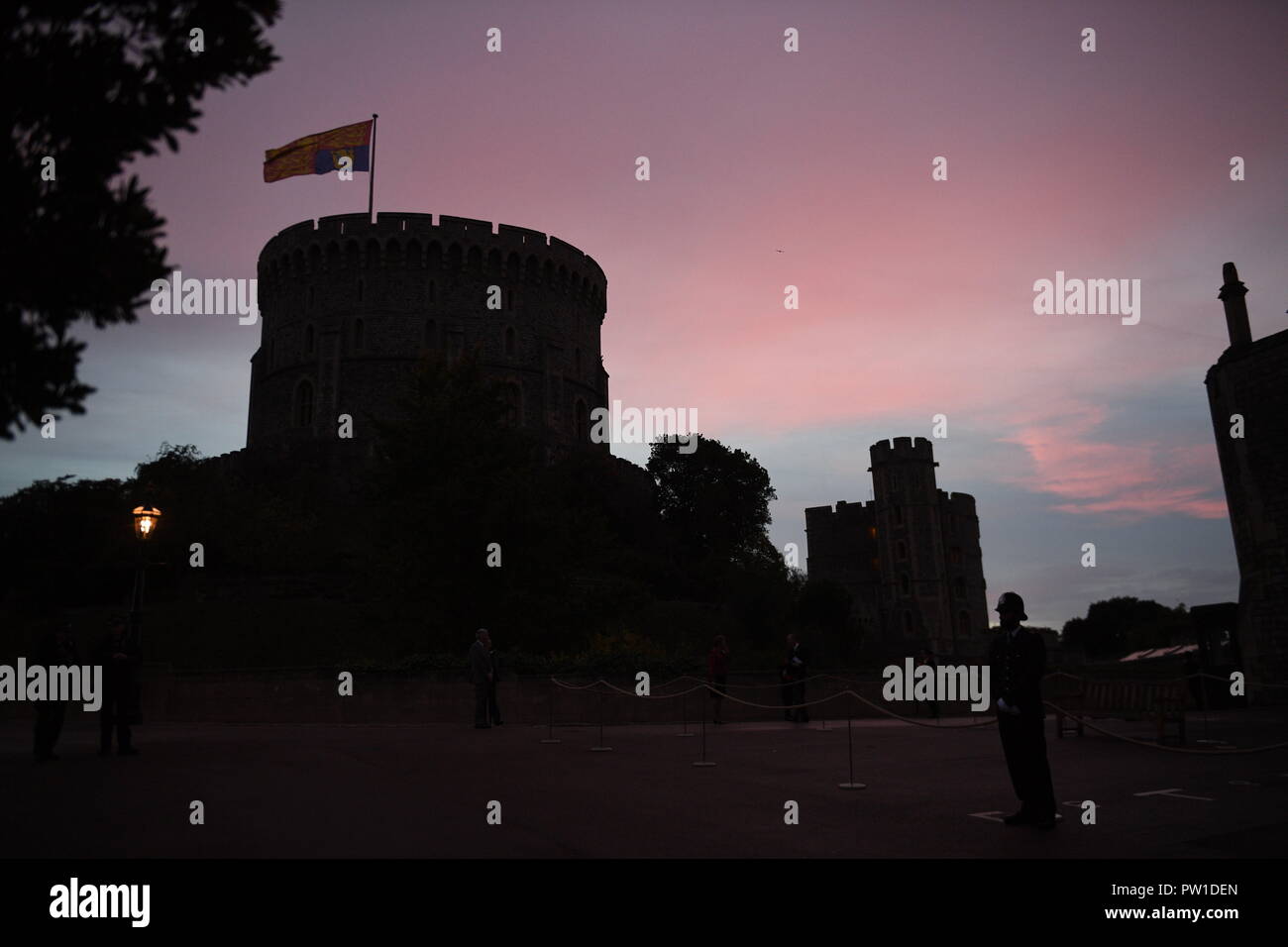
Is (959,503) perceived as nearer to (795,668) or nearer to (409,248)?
(409,248)

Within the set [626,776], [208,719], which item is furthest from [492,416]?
[626,776]

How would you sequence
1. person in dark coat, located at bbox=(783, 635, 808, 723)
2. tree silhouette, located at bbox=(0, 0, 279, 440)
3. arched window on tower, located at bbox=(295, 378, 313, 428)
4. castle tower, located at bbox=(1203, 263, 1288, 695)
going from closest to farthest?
tree silhouette, located at bbox=(0, 0, 279, 440) < person in dark coat, located at bbox=(783, 635, 808, 723) < castle tower, located at bbox=(1203, 263, 1288, 695) < arched window on tower, located at bbox=(295, 378, 313, 428)

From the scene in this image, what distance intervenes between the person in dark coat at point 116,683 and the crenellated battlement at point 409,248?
4557 cm

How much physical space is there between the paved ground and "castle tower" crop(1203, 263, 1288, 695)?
1136 cm

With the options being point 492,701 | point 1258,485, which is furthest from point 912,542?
point 492,701

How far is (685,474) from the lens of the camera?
54.7 metres

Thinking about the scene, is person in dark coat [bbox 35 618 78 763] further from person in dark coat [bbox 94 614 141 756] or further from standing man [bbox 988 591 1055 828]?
standing man [bbox 988 591 1055 828]

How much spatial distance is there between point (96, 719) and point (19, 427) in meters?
18.8

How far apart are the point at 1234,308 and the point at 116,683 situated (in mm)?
28530

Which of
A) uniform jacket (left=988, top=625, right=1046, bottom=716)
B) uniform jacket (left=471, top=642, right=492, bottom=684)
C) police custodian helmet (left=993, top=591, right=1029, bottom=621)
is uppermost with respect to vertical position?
police custodian helmet (left=993, top=591, right=1029, bottom=621)

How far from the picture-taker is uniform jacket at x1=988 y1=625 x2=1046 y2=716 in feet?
23.3

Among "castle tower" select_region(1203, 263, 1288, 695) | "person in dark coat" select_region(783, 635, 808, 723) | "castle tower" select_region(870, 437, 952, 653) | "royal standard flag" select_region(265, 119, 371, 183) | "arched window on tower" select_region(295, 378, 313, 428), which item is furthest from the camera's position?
"castle tower" select_region(870, 437, 952, 653)

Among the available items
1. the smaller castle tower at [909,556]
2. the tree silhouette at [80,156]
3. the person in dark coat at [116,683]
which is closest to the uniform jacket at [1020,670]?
the tree silhouette at [80,156]

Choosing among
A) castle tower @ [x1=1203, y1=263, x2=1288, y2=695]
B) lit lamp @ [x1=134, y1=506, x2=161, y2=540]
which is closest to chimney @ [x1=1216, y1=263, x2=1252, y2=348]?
castle tower @ [x1=1203, y1=263, x2=1288, y2=695]
